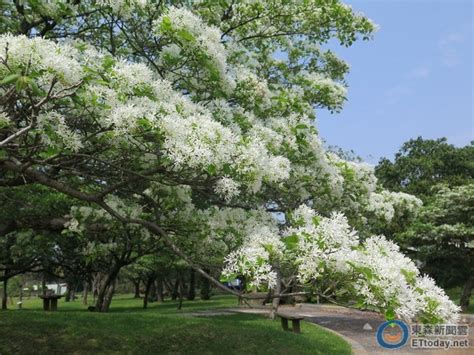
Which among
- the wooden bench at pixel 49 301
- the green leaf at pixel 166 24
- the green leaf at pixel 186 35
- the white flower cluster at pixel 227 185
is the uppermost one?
the green leaf at pixel 166 24

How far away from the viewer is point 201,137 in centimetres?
507

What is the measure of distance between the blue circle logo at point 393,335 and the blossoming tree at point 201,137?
4443 mm

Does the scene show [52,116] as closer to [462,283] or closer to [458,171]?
[462,283]

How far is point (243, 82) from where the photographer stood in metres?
8.33

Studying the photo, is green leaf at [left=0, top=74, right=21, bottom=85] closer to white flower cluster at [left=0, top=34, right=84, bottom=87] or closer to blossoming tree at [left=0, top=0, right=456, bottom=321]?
blossoming tree at [left=0, top=0, right=456, bottom=321]

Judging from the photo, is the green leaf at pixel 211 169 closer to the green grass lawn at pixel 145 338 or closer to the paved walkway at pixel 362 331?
the paved walkway at pixel 362 331

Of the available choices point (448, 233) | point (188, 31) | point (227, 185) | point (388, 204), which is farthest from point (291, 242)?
point (448, 233)

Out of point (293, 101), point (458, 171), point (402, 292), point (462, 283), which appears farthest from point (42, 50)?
point (458, 171)

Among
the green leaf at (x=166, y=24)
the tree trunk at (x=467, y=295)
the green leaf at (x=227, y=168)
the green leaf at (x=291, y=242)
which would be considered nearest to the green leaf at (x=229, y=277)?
the green leaf at (x=291, y=242)

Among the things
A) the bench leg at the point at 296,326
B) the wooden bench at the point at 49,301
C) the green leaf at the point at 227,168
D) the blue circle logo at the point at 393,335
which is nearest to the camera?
the green leaf at the point at 227,168

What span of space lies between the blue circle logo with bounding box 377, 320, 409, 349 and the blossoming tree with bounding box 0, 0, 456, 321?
4443 millimetres

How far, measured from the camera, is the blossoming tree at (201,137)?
4.79 m

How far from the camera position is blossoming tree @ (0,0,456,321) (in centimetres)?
479

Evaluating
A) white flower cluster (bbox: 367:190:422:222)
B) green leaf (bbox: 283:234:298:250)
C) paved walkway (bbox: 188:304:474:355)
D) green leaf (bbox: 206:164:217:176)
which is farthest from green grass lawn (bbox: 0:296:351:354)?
green leaf (bbox: 206:164:217:176)
